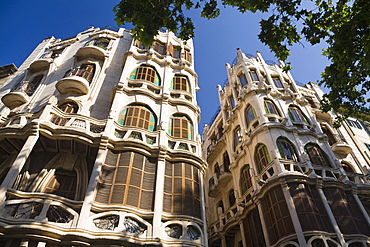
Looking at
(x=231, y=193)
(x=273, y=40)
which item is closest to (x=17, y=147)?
(x=273, y=40)

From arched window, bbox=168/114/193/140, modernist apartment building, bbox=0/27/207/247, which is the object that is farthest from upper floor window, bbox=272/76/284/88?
arched window, bbox=168/114/193/140

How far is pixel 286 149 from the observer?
62.9 ft

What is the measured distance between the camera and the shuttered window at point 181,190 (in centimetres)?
1188

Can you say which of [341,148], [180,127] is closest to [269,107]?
[341,148]

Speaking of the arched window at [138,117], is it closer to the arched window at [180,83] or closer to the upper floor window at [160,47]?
the arched window at [180,83]

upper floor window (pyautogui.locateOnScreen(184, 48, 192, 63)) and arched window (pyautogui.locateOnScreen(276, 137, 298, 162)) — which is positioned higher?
upper floor window (pyautogui.locateOnScreen(184, 48, 192, 63))

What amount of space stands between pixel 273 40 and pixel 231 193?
634 inches

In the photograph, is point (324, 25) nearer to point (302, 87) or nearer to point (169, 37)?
point (169, 37)

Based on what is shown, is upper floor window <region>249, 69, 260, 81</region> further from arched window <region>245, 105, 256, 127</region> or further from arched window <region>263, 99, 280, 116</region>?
arched window <region>245, 105, 256, 127</region>

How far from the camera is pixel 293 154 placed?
62.4 feet

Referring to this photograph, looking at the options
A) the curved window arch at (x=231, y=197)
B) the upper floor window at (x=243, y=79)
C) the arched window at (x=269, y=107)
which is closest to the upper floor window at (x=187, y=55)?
the upper floor window at (x=243, y=79)

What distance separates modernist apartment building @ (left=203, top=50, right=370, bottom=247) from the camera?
50.6ft

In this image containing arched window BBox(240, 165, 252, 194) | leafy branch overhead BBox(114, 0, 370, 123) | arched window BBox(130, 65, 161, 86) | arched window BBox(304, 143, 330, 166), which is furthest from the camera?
arched window BBox(240, 165, 252, 194)

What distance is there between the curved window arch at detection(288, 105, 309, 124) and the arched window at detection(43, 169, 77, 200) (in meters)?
18.1
